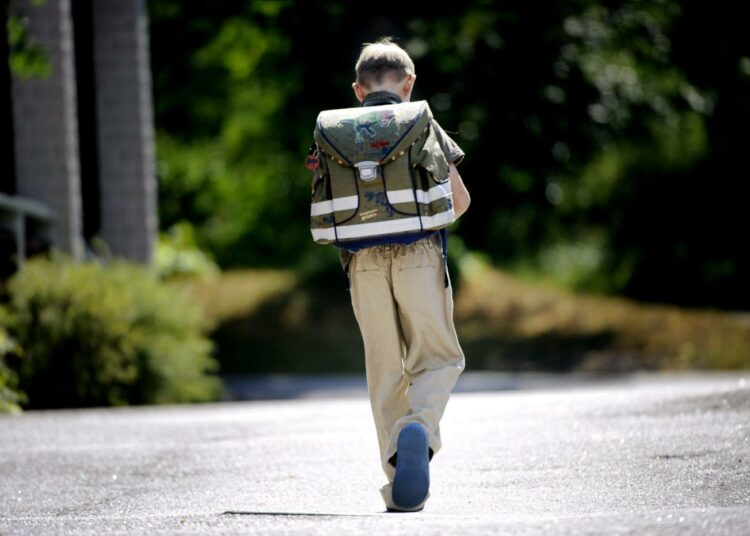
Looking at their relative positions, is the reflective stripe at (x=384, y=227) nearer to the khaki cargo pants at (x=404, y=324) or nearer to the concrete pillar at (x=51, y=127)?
the khaki cargo pants at (x=404, y=324)

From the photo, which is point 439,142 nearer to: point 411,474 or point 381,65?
point 381,65

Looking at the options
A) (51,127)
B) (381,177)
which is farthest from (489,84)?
(381,177)

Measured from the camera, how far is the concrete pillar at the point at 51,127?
13.9 meters

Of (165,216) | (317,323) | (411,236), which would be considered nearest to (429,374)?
(411,236)

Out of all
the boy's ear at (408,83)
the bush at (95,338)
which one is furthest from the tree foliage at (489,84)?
the boy's ear at (408,83)

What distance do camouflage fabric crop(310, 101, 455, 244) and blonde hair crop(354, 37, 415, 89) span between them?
8.8 inches

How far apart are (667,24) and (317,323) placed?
6.99 metres

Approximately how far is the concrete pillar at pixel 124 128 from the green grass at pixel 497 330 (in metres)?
3.81

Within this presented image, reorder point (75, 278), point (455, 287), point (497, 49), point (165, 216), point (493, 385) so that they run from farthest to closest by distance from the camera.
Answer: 1. point (165, 216)
2. point (455, 287)
3. point (497, 49)
4. point (493, 385)
5. point (75, 278)

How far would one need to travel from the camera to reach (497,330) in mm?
21219

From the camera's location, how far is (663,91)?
22156 millimetres

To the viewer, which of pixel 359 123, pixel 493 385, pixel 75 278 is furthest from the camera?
pixel 493 385

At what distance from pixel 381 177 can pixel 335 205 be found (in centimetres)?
20

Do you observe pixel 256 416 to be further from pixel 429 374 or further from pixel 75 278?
pixel 429 374
